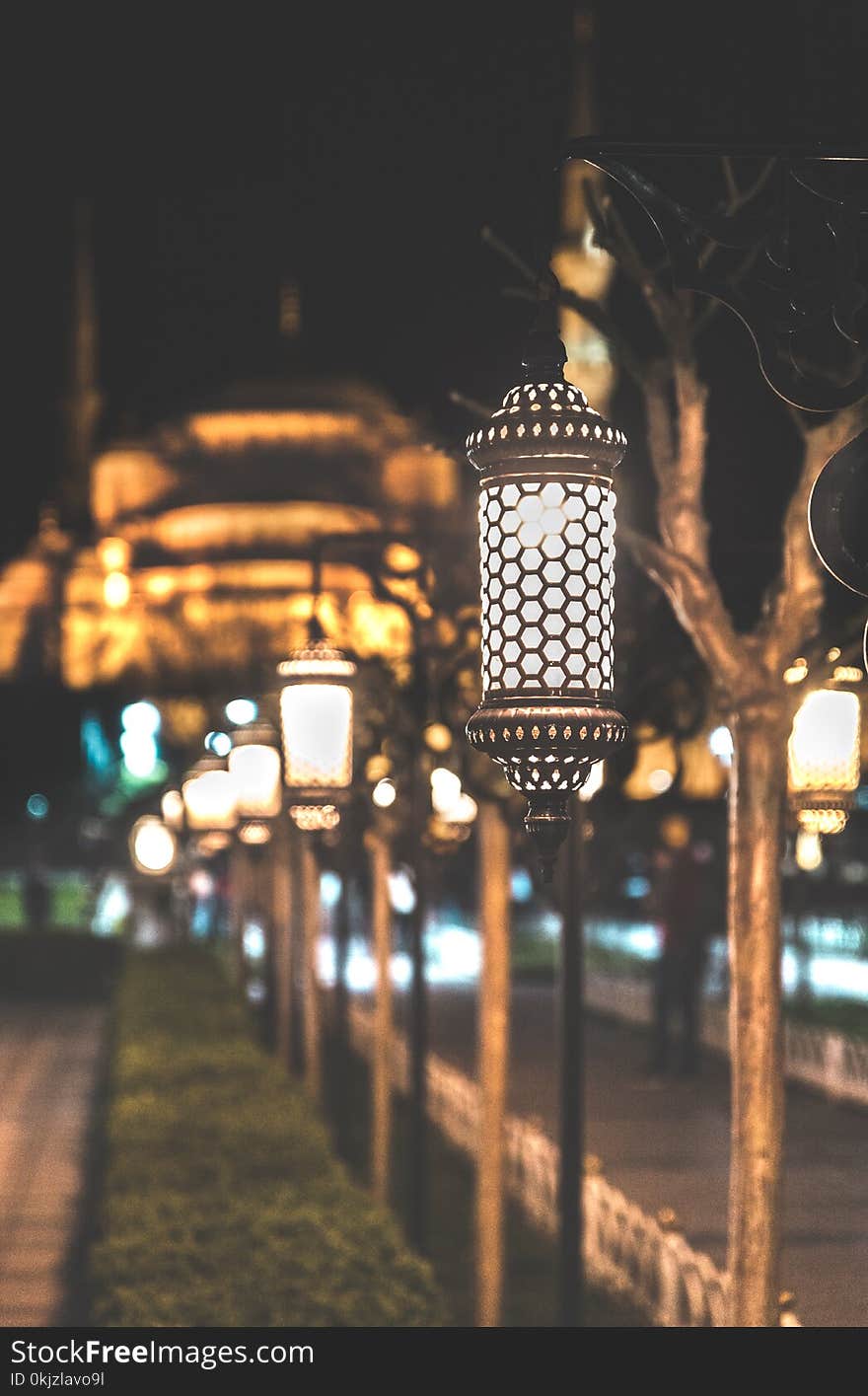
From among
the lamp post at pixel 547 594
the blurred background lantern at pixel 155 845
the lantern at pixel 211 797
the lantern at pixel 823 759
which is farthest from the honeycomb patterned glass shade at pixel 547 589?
the blurred background lantern at pixel 155 845

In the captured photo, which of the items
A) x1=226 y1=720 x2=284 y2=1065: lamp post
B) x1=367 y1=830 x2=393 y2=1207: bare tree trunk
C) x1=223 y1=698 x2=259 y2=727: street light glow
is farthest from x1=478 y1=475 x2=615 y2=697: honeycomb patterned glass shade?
x1=223 y1=698 x2=259 y2=727: street light glow

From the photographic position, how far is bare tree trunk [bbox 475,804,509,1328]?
400 inches

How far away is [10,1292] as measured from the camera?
1167cm

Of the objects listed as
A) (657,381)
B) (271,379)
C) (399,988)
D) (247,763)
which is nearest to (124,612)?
(271,379)

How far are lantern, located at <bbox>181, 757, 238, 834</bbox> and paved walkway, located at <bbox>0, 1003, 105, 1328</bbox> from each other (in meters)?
3.05

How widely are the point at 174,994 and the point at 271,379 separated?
7336cm

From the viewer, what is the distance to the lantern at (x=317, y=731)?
9.87 metres

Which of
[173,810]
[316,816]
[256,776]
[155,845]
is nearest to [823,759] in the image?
[316,816]

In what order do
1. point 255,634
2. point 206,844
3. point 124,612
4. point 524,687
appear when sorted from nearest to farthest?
point 524,687, point 206,844, point 255,634, point 124,612

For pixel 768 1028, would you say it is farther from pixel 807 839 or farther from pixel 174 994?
pixel 807 839

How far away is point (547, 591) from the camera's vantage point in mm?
3764

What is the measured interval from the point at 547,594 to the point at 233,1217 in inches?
252

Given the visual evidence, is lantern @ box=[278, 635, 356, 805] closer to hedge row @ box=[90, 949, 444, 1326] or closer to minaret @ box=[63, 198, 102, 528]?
hedge row @ box=[90, 949, 444, 1326]

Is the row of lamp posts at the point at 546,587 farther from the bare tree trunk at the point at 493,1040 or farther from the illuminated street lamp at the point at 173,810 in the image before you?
the illuminated street lamp at the point at 173,810
